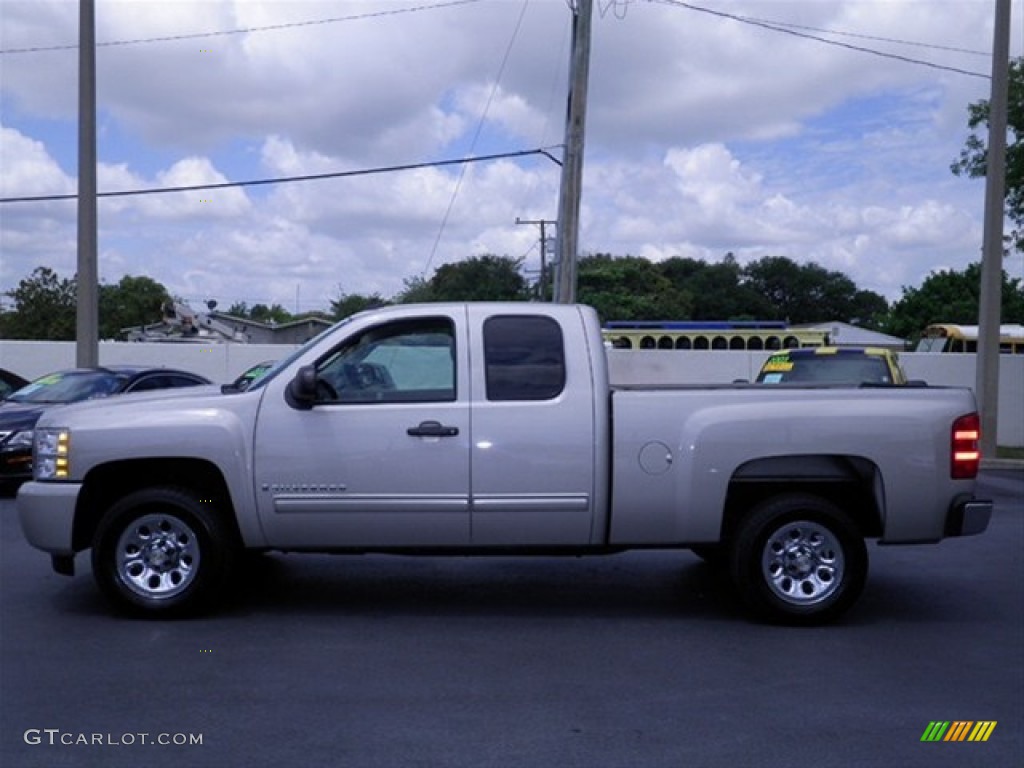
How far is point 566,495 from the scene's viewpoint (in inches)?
273

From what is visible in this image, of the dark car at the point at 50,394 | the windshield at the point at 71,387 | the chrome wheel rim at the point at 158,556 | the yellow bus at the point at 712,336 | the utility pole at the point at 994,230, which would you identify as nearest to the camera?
the chrome wheel rim at the point at 158,556

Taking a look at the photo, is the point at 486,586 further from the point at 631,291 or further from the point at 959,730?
the point at 631,291

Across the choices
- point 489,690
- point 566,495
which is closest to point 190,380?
point 566,495

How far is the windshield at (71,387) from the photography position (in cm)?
A: 1345

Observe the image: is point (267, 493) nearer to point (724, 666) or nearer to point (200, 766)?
point (200, 766)

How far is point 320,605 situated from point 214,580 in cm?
82

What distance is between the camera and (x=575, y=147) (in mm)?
20141

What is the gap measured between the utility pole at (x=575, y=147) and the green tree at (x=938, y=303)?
4828cm

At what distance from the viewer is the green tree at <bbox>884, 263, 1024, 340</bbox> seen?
213 feet

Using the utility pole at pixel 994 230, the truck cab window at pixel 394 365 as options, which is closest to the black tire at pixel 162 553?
→ the truck cab window at pixel 394 365

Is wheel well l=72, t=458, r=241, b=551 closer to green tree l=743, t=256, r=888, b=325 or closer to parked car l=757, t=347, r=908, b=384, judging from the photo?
parked car l=757, t=347, r=908, b=384

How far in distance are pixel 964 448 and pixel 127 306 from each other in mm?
50548

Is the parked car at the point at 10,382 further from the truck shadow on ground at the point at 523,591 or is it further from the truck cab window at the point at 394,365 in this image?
the truck cab window at the point at 394,365

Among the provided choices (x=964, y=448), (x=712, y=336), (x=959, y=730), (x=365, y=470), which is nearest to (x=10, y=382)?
(x=365, y=470)
